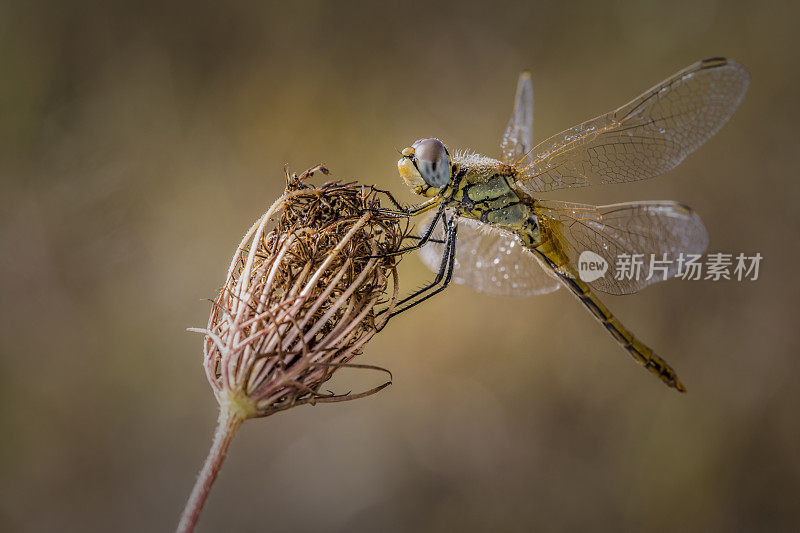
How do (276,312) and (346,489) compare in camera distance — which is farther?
(346,489)

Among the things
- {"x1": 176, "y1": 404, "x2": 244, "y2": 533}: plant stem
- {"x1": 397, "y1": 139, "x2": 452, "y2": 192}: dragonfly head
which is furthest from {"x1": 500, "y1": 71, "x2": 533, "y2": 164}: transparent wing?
{"x1": 176, "y1": 404, "x2": 244, "y2": 533}: plant stem

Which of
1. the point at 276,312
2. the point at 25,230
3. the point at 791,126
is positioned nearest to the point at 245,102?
the point at 25,230

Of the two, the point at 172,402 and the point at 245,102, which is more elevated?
the point at 245,102

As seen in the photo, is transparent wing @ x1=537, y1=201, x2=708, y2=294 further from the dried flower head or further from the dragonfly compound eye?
the dried flower head

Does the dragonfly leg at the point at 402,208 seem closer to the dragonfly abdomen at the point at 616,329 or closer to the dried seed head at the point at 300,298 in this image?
the dried seed head at the point at 300,298

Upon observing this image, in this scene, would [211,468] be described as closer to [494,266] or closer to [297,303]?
[297,303]

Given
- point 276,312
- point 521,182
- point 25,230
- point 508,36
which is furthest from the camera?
point 508,36

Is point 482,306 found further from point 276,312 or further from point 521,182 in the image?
point 276,312

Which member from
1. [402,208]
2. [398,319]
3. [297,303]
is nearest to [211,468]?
[297,303]
